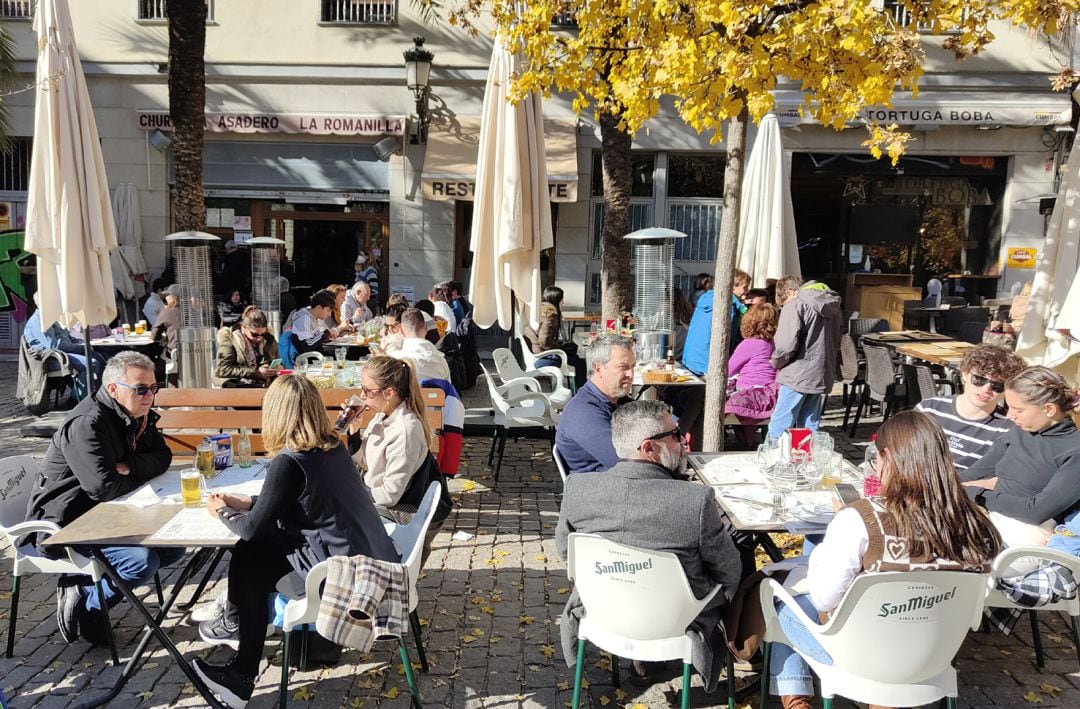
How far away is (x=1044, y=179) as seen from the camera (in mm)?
13953

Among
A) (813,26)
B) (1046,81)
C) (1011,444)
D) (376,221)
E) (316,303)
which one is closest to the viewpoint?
(1011,444)

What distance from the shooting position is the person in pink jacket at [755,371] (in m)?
7.24

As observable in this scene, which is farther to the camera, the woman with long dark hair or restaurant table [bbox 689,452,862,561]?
the woman with long dark hair

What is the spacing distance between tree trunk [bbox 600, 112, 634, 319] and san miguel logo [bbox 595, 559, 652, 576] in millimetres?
7702

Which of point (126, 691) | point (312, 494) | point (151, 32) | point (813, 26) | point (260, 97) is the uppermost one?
point (151, 32)

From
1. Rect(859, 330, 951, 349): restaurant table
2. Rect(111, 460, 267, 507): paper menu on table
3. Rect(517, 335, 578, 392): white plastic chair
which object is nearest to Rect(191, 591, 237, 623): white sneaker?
Rect(111, 460, 267, 507): paper menu on table

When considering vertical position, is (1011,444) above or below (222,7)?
below

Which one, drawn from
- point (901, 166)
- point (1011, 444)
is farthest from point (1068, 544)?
point (901, 166)

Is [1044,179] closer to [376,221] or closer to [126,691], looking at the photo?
[376,221]

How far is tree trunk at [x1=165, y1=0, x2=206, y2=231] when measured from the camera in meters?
9.91

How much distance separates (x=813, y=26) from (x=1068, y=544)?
3.08 meters

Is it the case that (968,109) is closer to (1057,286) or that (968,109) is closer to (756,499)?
(1057,286)

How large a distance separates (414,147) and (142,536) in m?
11.6

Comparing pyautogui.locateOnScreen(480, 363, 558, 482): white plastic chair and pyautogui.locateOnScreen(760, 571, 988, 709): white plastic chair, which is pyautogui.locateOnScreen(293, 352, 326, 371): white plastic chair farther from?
pyautogui.locateOnScreen(760, 571, 988, 709): white plastic chair
